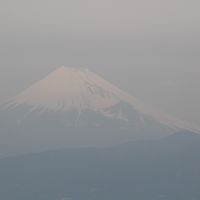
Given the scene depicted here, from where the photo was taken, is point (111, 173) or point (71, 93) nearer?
point (111, 173)

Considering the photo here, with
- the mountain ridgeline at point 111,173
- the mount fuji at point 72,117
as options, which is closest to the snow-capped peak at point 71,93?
the mount fuji at point 72,117

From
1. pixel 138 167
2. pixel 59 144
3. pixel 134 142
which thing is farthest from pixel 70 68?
pixel 138 167

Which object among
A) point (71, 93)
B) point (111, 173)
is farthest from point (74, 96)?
point (111, 173)

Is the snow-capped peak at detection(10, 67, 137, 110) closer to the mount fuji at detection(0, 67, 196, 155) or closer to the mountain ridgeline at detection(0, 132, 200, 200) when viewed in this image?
the mount fuji at detection(0, 67, 196, 155)

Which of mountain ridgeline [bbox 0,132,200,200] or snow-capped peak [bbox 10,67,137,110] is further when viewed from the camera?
snow-capped peak [bbox 10,67,137,110]

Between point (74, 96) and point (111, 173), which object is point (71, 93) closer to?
point (74, 96)

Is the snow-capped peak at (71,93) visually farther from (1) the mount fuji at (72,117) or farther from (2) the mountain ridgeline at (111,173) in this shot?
(2) the mountain ridgeline at (111,173)

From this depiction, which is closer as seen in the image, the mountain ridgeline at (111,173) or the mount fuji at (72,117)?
the mountain ridgeline at (111,173)

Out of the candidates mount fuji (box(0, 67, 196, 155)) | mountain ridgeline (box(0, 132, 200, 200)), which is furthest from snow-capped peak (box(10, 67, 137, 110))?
mountain ridgeline (box(0, 132, 200, 200))
